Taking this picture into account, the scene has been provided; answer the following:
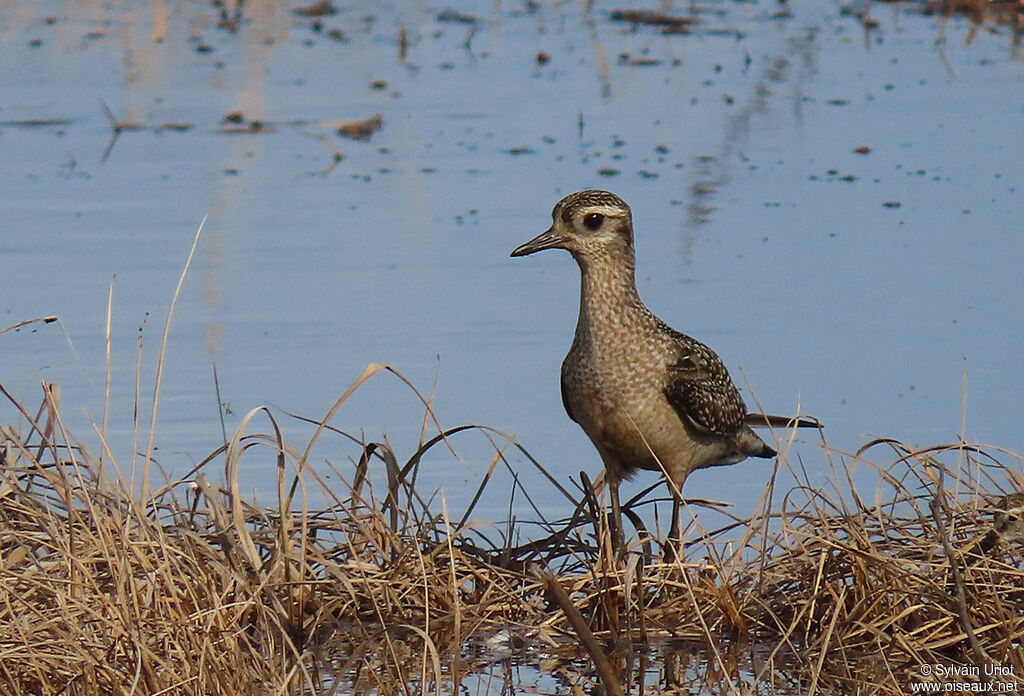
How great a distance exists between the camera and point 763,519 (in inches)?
211

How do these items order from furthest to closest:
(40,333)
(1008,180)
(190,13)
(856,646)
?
(190,13) < (1008,180) < (40,333) < (856,646)

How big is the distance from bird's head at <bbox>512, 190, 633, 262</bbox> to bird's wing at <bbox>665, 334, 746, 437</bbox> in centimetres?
40

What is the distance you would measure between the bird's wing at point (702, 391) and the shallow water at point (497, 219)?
0.41 metres

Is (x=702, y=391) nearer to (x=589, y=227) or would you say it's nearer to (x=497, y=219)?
(x=589, y=227)

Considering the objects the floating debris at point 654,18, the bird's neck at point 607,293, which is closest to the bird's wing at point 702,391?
the bird's neck at point 607,293

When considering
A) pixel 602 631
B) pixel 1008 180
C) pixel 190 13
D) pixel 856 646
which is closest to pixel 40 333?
pixel 602 631

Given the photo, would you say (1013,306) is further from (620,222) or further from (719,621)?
(719,621)

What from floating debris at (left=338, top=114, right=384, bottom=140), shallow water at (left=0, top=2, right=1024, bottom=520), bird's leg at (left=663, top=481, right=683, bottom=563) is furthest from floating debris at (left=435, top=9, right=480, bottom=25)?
bird's leg at (left=663, top=481, right=683, bottom=563)

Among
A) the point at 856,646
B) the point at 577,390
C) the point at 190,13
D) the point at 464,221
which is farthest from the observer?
the point at 190,13

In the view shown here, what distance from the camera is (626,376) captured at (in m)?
6.12

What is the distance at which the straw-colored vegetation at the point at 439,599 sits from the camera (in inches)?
186

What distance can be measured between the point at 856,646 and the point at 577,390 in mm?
1368

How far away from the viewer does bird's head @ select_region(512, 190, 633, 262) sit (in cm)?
635

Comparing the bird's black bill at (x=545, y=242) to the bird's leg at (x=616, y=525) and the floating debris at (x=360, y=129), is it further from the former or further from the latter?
the floating debris at (x=360, y=129)
